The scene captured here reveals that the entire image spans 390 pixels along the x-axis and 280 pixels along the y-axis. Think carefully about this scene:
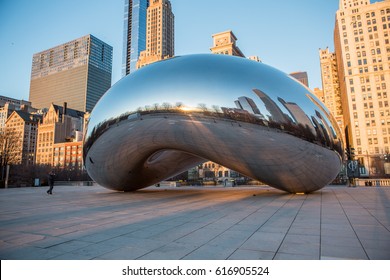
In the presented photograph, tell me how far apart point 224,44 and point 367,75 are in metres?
63.5

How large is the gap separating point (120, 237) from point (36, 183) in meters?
30.5

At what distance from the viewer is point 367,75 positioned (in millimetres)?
87812

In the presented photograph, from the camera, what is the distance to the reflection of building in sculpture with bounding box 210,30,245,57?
126m

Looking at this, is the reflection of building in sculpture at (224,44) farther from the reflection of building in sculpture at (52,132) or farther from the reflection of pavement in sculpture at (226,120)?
Result: the reflection of pavement in sculpture at (226,120)

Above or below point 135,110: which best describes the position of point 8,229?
below

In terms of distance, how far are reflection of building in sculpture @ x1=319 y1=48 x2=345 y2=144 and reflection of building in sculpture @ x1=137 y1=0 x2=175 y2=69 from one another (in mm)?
89531

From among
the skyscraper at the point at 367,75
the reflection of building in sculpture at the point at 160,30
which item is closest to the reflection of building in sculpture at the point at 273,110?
the skyscraper at the point at 367,75

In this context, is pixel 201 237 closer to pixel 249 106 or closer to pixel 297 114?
pixel 249 106

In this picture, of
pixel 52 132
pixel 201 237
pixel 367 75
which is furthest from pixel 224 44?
pixel 201 237

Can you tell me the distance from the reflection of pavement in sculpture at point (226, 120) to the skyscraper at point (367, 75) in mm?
85542

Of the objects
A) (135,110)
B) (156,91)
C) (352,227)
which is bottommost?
(352,227)

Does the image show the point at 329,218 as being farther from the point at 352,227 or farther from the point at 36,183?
the point at 36,183

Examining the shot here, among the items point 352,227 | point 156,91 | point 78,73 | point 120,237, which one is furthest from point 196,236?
point 78,73

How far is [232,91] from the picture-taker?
8.53 m
